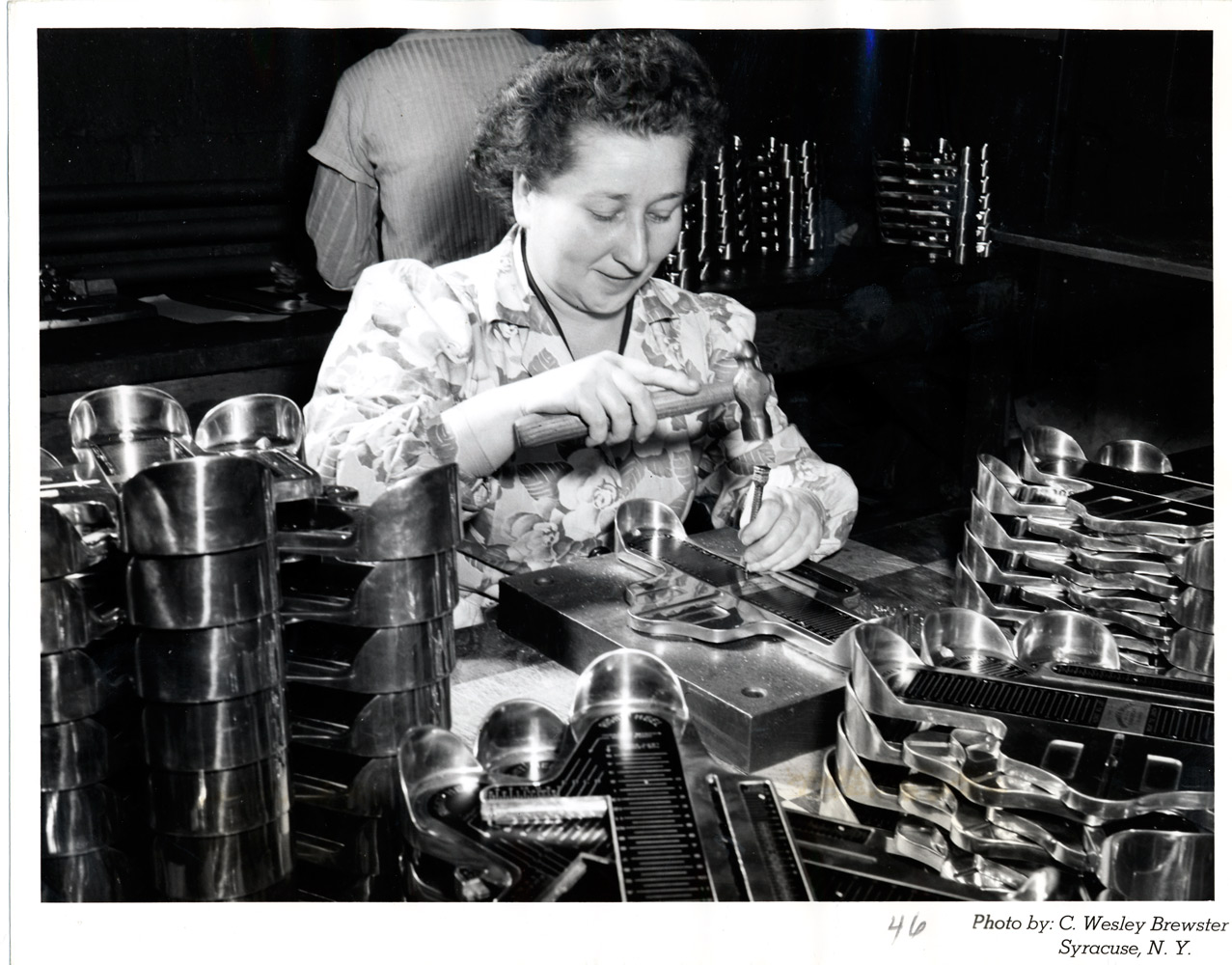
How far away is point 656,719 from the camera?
2.26ft

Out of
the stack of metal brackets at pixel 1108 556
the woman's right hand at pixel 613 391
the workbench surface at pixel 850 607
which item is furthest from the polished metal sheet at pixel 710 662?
the stack of metal brackets at pixel 1108 556

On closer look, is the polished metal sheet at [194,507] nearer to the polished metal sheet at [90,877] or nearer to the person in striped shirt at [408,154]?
the polished metal sheet at [90,877]

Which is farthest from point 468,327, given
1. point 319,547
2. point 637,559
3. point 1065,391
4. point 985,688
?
point 1065,391

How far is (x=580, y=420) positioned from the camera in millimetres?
934

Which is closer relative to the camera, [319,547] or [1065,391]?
[319,547]

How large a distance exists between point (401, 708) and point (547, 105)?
56cm

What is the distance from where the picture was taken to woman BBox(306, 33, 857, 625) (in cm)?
93

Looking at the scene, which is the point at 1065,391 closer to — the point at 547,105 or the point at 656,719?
the point at 547,105

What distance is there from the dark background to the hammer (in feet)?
0.87

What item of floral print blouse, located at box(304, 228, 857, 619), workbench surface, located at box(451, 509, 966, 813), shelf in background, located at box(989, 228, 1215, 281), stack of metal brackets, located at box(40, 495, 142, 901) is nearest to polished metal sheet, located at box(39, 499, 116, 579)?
stack of metal brackets, located at box(40, 495, 142, 901)

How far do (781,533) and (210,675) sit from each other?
488 mm

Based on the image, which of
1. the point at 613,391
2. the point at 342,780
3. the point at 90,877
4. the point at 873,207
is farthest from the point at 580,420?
the point at 873,207

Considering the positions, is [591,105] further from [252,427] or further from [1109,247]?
[1109,247]
